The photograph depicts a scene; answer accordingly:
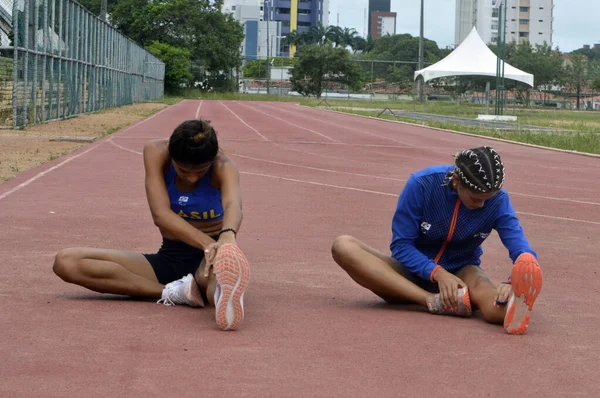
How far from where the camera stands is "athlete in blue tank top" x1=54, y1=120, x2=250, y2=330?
225 inches

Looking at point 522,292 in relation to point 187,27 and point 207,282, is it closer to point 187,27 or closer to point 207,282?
point 207,282

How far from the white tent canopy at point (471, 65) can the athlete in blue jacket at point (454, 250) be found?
157ft

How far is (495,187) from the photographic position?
222 inches

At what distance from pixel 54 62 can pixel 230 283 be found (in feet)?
82.7

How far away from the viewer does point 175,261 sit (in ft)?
20.8

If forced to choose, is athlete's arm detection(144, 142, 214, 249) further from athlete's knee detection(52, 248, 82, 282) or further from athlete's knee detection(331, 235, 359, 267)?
athlete's knee detection(331, 235, 359, 267)

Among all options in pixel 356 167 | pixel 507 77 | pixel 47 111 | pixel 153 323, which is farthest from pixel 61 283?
pixel 507 77

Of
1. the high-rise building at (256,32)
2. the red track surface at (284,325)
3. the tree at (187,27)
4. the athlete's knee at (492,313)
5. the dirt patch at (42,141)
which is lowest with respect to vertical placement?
the red track surface at (284,325)

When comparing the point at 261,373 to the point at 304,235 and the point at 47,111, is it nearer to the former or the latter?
the point at 304,235

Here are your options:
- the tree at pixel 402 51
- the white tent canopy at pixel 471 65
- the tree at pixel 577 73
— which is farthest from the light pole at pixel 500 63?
the tree at pixel 402 51

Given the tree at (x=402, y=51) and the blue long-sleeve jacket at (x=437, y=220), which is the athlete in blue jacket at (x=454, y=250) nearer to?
the blue long-sleeve jacket at (x=437, y=220)

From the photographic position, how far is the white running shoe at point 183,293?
604cm

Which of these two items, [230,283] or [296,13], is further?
[296,13]

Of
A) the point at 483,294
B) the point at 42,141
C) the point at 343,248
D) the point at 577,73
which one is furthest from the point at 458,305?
the point at 577,73
